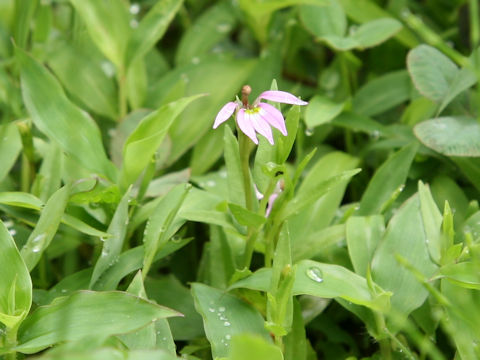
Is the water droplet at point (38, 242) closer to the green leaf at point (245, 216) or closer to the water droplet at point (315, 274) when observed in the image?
the green leaf at point (245, 216)

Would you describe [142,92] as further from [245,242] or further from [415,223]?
[415,223]

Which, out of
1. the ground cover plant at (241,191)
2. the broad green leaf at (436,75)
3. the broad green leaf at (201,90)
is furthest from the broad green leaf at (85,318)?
the broad green leaf at (436,75)

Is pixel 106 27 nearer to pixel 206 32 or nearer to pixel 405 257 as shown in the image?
pixel 206 32

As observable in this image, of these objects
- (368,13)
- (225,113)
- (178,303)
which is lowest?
(178,303)

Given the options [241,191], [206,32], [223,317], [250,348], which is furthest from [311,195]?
[206,32]

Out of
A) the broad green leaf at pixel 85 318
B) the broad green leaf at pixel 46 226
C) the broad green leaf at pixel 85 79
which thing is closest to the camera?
the broad green leaf at pixel 85 318
